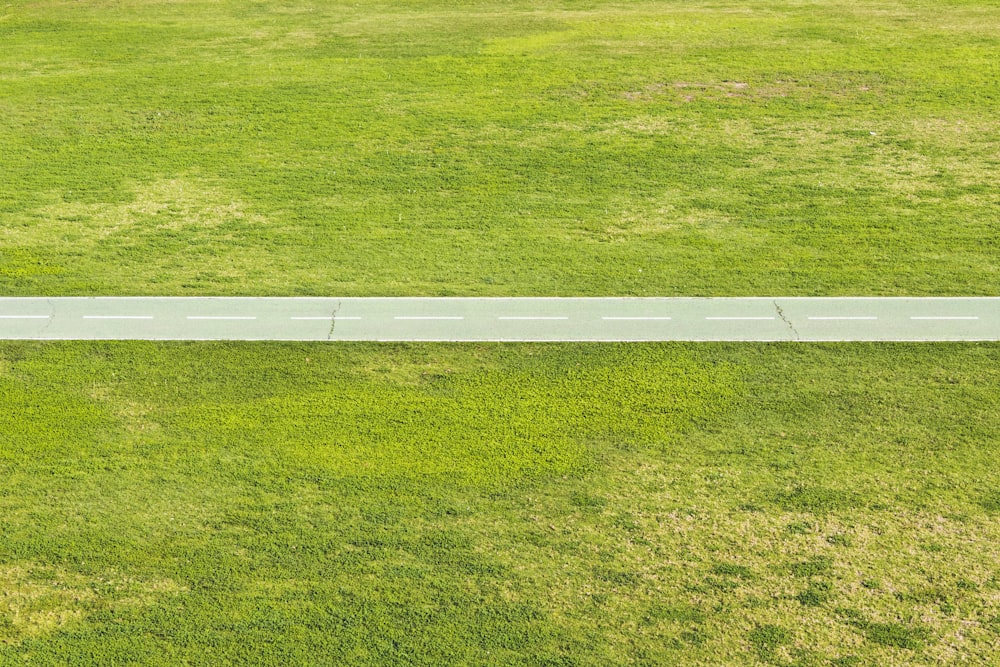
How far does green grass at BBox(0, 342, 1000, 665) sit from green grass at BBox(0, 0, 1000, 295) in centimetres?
288

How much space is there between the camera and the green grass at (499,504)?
10.0m

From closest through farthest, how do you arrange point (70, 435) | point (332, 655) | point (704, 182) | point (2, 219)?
1. point (332, 655)
2. point (70, 435)
3. point (2, 219)
4. point (704, 182)

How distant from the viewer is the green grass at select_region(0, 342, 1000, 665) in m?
10.0

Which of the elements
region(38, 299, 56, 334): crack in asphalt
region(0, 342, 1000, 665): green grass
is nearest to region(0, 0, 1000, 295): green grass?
region(38, 299, 56, 334): crack in asphalt

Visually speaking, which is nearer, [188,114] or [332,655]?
[332,655]

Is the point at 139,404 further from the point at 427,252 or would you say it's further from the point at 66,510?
the point at 427,252

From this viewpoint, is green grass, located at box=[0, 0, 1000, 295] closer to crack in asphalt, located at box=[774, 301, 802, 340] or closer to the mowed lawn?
the mowed lawn

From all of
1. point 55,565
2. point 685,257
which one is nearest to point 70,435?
point 55,565

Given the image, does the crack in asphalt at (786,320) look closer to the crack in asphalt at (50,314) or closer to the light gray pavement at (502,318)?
the light gray pavement at (502,318)

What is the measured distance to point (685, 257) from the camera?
1819 cm

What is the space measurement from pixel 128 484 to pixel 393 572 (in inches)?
147

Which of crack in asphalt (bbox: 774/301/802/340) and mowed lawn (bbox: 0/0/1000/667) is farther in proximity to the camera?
crack in asphalt (bbox: 774/301/802/340)

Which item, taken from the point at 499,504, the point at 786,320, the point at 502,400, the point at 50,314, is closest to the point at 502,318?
the point at 502,400

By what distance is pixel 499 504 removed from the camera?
11.8 metres
